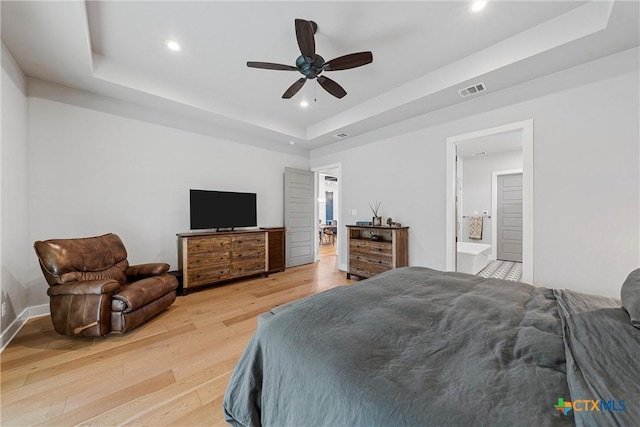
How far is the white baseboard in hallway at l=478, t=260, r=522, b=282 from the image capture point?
4461 mm

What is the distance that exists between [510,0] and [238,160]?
13.9 feet

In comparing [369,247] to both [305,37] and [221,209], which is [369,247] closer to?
[221,209]

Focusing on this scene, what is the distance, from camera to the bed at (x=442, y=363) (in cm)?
68

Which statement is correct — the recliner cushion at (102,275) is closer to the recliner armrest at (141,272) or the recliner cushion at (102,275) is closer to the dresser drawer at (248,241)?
the recliner armrest at (141,272)

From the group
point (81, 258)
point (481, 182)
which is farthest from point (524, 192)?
point (81, 258)

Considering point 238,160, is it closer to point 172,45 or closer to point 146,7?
point 172,45

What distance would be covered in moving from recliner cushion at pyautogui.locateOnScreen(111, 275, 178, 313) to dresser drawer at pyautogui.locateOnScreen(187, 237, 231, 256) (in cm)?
72

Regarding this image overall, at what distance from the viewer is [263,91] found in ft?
11.5

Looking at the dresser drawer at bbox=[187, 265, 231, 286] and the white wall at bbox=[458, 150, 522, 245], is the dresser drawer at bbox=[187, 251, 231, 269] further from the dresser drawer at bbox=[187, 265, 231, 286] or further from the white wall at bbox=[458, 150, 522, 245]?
the white wall at bbox=[458, 150, 522, 245]

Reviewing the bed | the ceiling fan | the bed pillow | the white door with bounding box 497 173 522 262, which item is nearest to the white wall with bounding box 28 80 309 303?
the ceiling fan

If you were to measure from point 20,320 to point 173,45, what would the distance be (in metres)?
3.39

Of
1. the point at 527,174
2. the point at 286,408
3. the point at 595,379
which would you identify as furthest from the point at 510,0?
the point at 286,408

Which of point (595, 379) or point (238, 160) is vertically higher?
point (238, 160)

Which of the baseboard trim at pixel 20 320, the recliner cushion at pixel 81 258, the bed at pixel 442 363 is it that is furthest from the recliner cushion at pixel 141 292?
the bed at pixel 442 363
